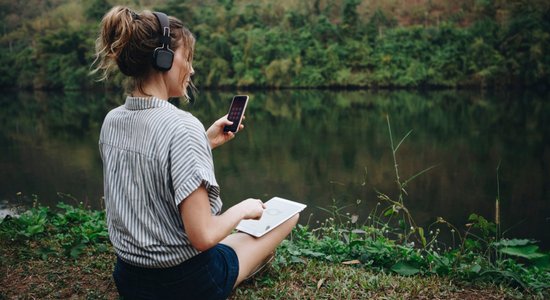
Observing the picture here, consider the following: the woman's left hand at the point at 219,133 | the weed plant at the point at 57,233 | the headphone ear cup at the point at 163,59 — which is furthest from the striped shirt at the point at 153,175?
the weed plant at the point at 57,233

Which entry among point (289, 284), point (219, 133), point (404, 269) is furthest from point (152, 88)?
point (404, 269)

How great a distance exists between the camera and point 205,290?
5.88ft

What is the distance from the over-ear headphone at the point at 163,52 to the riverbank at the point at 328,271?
1.18m

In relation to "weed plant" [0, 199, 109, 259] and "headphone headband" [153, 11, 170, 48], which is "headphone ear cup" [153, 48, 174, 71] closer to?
"headphone headband" [153, 11, 170, 48]

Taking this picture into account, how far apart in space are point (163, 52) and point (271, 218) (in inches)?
38.4

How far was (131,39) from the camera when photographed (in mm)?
1533

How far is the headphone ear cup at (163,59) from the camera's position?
1526 mm

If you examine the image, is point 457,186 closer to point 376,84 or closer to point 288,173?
point 288,173

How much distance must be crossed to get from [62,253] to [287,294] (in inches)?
55.5

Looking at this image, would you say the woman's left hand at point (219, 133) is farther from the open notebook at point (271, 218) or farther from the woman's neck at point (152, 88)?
the woman's neck at point (152, 88)

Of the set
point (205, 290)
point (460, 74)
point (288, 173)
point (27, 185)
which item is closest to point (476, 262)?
point (205, 290)

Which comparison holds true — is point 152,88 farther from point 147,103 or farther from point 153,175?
point 153,175

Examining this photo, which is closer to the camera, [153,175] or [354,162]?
[153,175]

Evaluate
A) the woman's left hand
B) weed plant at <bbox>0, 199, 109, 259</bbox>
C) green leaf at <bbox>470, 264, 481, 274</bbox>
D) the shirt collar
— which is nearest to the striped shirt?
the shirt collar
